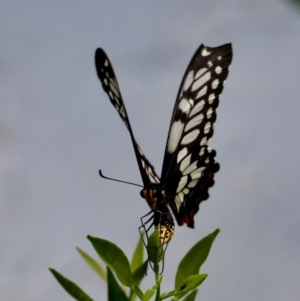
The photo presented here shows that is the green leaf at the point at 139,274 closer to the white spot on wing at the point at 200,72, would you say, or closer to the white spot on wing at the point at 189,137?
the white spot on wing at the point at 189,137

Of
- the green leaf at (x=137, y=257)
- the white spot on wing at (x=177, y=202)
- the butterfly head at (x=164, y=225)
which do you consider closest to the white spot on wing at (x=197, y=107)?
the white spot on wing at (x=177, y=202)

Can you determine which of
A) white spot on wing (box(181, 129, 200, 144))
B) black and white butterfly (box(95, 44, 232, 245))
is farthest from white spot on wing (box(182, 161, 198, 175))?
white spot on wing (box(181, 129, 200, 144))

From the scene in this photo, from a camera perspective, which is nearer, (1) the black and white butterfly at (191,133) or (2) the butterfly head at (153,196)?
(2) the butterfly head at (153,196)

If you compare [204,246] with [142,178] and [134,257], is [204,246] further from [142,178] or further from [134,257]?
[142,178]

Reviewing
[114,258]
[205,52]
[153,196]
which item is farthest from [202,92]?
[114,258]

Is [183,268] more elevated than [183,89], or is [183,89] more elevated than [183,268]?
[183,89]

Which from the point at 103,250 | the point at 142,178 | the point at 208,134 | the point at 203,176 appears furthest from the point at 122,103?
the point at 103,250
